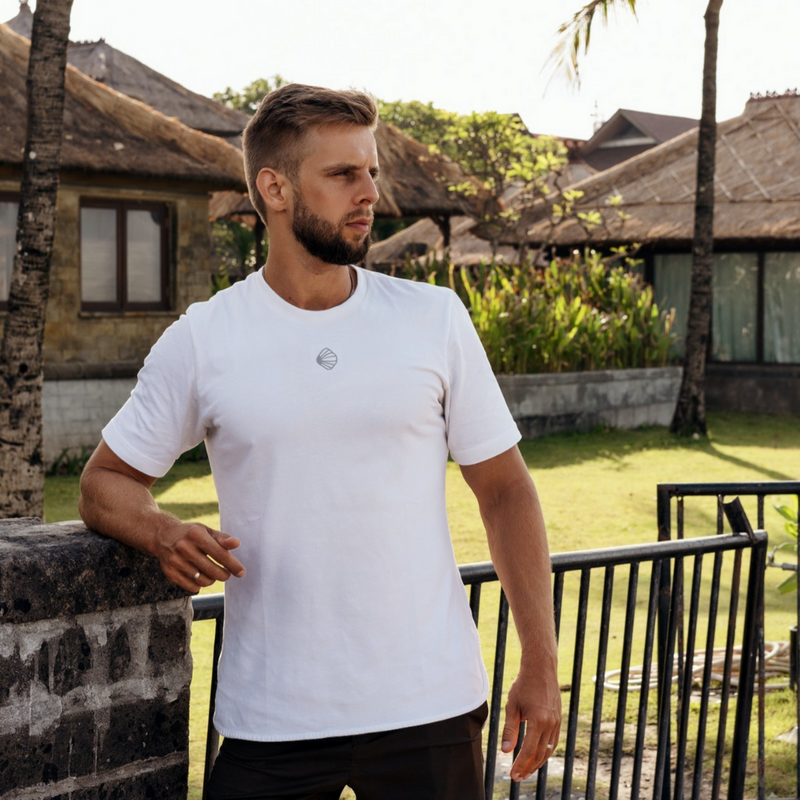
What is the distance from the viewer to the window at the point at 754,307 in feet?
69.5

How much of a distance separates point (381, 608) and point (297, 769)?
0.34m

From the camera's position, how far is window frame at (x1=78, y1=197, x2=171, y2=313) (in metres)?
15.6

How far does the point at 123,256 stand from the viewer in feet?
51.9

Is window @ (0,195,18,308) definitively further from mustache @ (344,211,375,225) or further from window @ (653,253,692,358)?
mustache @ (344,211,375,225)

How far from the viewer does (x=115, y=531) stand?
2.47 meters

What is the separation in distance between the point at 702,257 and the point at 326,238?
51.0 feet

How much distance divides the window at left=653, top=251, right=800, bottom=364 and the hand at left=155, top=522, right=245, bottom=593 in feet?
65.5

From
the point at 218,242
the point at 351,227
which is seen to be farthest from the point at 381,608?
the point at 218,242

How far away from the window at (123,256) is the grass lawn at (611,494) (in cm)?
247

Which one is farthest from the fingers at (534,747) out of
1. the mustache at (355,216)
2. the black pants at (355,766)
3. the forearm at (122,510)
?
the mustache at (355,216)

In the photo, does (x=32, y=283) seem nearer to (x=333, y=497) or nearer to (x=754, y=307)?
(x=333, y=497)

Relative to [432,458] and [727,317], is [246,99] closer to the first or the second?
[727,317]

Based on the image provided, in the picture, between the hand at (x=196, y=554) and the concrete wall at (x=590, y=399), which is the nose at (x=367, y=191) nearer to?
the hand at (x=196, y=554)

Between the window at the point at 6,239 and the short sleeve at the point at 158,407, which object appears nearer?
the short sleeve at the point at 158,407
